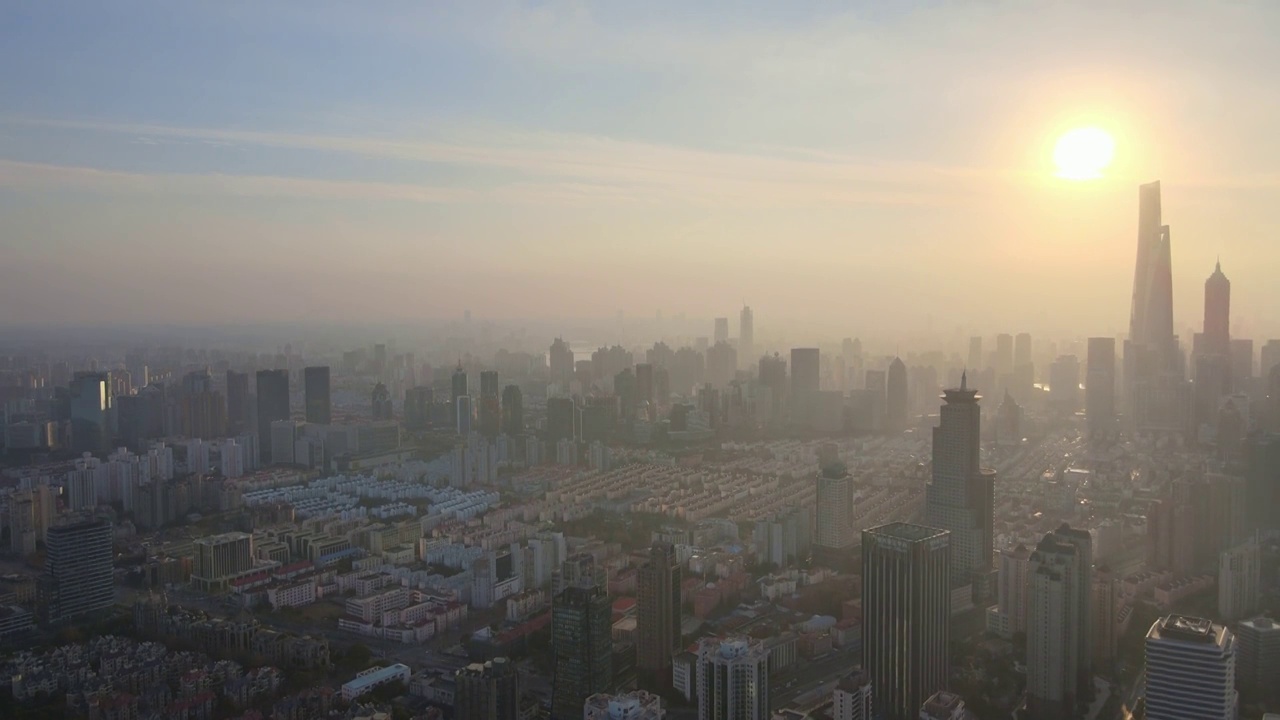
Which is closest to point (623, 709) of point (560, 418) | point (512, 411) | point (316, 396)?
point (560, 418)

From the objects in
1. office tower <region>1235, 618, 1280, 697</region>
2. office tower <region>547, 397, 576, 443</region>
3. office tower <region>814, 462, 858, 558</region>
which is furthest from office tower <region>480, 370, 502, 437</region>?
office tower <region>1235, 618, 1280, 697</region>

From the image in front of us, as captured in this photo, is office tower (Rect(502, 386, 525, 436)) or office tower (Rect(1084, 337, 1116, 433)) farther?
office tower (Rect(502, 386, 525, 436))

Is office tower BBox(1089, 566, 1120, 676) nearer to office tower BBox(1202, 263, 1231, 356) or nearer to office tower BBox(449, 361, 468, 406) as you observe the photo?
office tower BBox(1202, 263, 1231, 356)

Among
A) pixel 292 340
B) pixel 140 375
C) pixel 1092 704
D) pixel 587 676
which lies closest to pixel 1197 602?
pixel 1092 704

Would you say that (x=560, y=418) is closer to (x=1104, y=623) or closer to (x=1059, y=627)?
(x=1104, y=623)

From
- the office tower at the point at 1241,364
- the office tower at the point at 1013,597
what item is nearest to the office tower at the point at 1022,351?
the office tower at the point at 1241,364

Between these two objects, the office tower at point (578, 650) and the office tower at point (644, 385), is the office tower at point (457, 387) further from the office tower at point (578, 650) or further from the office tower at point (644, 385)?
the office tower at point (578, 650)

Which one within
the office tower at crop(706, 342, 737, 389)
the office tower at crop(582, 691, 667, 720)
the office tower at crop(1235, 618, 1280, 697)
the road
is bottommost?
the road
